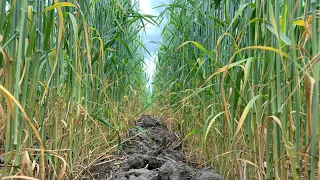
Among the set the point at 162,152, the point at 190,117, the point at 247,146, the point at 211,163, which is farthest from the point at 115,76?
the point at 247,146

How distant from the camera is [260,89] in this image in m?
0.87

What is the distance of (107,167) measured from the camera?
1514 millimetres

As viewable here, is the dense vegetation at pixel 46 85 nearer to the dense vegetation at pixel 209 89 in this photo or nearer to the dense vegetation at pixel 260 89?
the dense vegetation at pixel 209 89

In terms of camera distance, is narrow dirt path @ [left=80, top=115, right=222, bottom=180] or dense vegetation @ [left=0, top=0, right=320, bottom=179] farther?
narrow dirt path @ [left=80, top=115, right=222, bottom=180]

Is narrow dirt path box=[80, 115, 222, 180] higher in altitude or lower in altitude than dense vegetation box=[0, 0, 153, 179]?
lower

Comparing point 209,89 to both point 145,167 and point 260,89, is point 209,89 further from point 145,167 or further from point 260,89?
point 260,89

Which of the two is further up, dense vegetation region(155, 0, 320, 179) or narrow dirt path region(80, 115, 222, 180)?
dense vegetation region(155, 0, 320, 179)

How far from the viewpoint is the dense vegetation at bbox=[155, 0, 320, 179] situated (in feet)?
2.12

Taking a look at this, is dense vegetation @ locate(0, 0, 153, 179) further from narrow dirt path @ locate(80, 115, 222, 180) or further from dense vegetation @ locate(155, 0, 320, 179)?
dense vegetation @ locate(155, 0, 320, 179)

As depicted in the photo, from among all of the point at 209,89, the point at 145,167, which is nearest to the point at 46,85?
the point at 145,167

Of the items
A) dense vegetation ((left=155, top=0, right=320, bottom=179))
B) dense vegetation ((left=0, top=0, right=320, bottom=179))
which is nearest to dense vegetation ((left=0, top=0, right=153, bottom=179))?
dense vegetation ((left=0, top=0, right=320, bottom=179))

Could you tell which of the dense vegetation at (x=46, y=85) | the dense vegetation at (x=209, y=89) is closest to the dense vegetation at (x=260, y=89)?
the dense vegetation at (x=209, y=89)

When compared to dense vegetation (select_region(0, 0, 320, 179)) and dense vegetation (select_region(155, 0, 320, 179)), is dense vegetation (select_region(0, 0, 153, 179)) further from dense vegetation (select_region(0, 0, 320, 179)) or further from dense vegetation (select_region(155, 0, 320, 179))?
dense vegetation (select_region(155, 0, 320, 179))

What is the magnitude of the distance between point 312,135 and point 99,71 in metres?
1.19
